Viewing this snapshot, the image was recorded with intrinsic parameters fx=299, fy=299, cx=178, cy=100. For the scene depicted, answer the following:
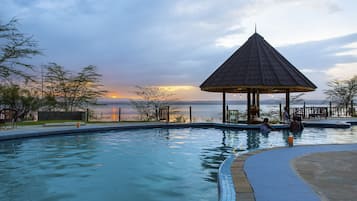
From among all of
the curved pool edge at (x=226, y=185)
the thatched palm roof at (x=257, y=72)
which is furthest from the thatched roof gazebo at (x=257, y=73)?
the curved pool edge at (x=226, y=185)

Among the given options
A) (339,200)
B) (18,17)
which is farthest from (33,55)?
(339,200)

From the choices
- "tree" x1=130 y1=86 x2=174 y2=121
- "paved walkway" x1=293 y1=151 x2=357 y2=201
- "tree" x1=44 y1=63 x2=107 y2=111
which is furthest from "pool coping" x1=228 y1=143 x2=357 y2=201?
"tree" x1=44 y1=63 x2=107 y2=111

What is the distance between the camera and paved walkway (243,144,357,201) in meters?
3.40

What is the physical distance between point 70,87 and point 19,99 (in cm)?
291

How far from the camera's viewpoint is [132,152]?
8.34m

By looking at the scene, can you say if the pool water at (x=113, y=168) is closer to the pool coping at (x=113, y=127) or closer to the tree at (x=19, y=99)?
the pool coping at (x=113, y=127)

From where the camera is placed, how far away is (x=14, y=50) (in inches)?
570

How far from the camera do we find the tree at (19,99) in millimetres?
15828

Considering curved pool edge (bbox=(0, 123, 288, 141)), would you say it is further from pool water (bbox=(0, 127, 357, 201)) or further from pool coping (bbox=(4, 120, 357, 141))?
pool water (bbox=(0, 127, 357, 201))

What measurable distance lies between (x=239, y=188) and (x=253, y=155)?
8.54 ft

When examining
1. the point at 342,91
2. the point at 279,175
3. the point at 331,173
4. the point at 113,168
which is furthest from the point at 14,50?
the point at 342,91

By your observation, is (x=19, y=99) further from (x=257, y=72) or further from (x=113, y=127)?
(x=257, y=72)

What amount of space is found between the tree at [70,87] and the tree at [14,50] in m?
2.92

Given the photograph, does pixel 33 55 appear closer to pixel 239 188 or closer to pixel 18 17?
pixel 18 17
